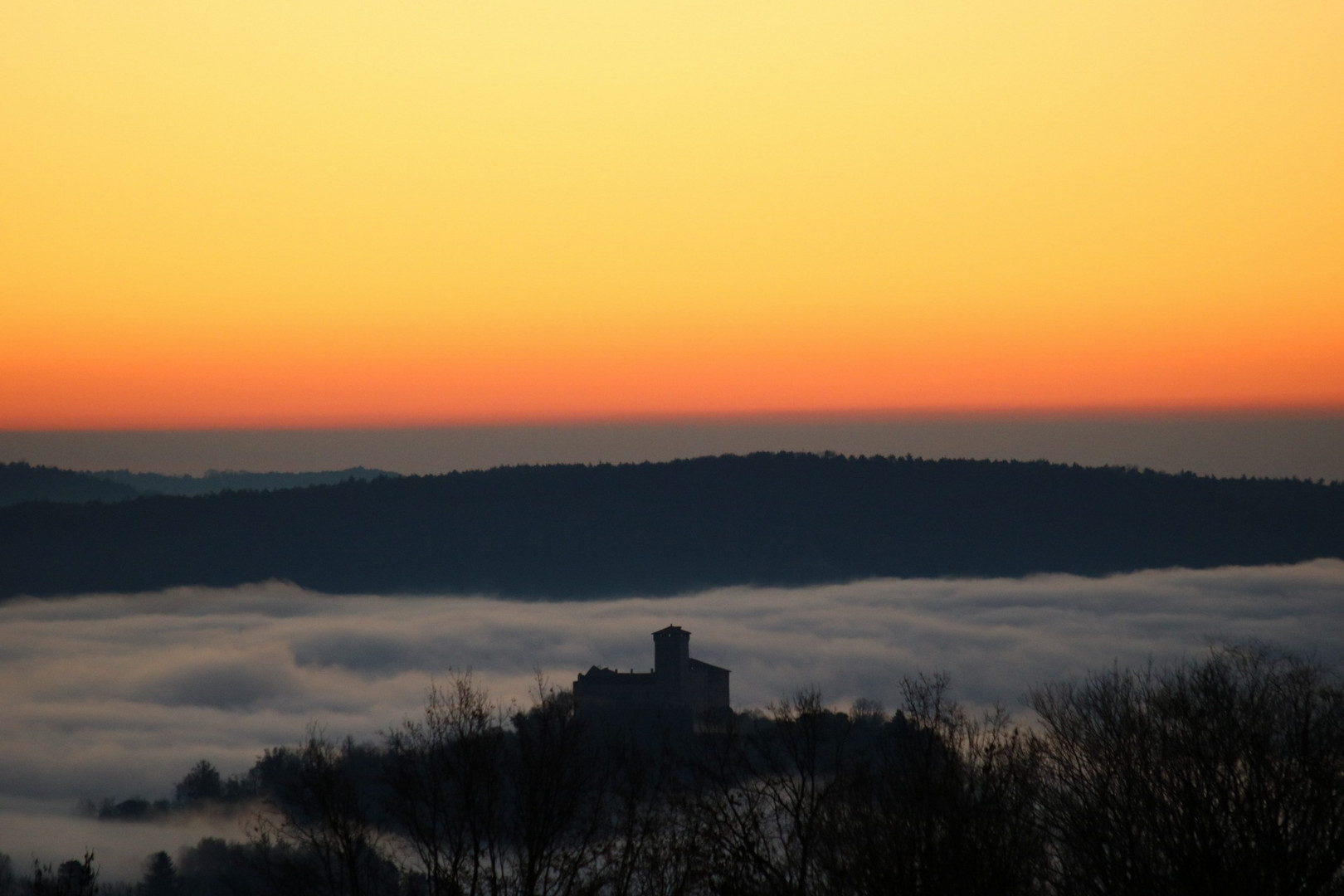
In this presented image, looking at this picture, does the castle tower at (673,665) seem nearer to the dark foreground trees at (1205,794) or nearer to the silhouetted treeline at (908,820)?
the dark foreground trees at (1205,794)

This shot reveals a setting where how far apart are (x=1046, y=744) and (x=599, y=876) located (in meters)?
10.7

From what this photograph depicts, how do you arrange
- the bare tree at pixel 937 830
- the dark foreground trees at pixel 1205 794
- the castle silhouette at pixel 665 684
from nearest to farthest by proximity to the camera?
the bare tree at pixel 937 830 < the dark foreground trees at pixel 1205 794 < the castle silhouette at pixel 665 684

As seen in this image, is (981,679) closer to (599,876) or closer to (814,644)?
(814,644)

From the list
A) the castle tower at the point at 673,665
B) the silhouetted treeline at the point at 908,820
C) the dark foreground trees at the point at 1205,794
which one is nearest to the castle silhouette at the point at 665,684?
the castle tower at the point at 673,665

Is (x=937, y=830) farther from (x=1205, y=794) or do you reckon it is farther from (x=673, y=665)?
(x=673, y=665)

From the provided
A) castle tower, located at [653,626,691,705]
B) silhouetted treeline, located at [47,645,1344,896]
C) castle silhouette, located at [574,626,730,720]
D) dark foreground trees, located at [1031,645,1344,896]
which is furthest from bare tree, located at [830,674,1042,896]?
castle tower, located at [653,626,691,705]

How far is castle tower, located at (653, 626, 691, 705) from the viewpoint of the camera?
89.2 m

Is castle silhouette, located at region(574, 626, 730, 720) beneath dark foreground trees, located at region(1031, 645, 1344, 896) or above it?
beneath

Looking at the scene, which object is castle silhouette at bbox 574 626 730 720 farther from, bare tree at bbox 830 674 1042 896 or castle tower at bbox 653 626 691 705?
bare tree at bbox 830 674 1042 896

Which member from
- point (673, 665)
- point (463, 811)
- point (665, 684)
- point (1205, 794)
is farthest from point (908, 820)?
point (673, 665)

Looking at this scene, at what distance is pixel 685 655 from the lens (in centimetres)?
9162

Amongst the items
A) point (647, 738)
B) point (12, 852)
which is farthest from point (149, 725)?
point (647, 738)

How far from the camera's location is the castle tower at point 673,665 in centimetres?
8919

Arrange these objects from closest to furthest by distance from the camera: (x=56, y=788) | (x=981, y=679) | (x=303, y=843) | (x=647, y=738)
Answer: (x=303, y=843) < (x=647, y=738) < (x=56, y=788) < (x=981, y=679)
